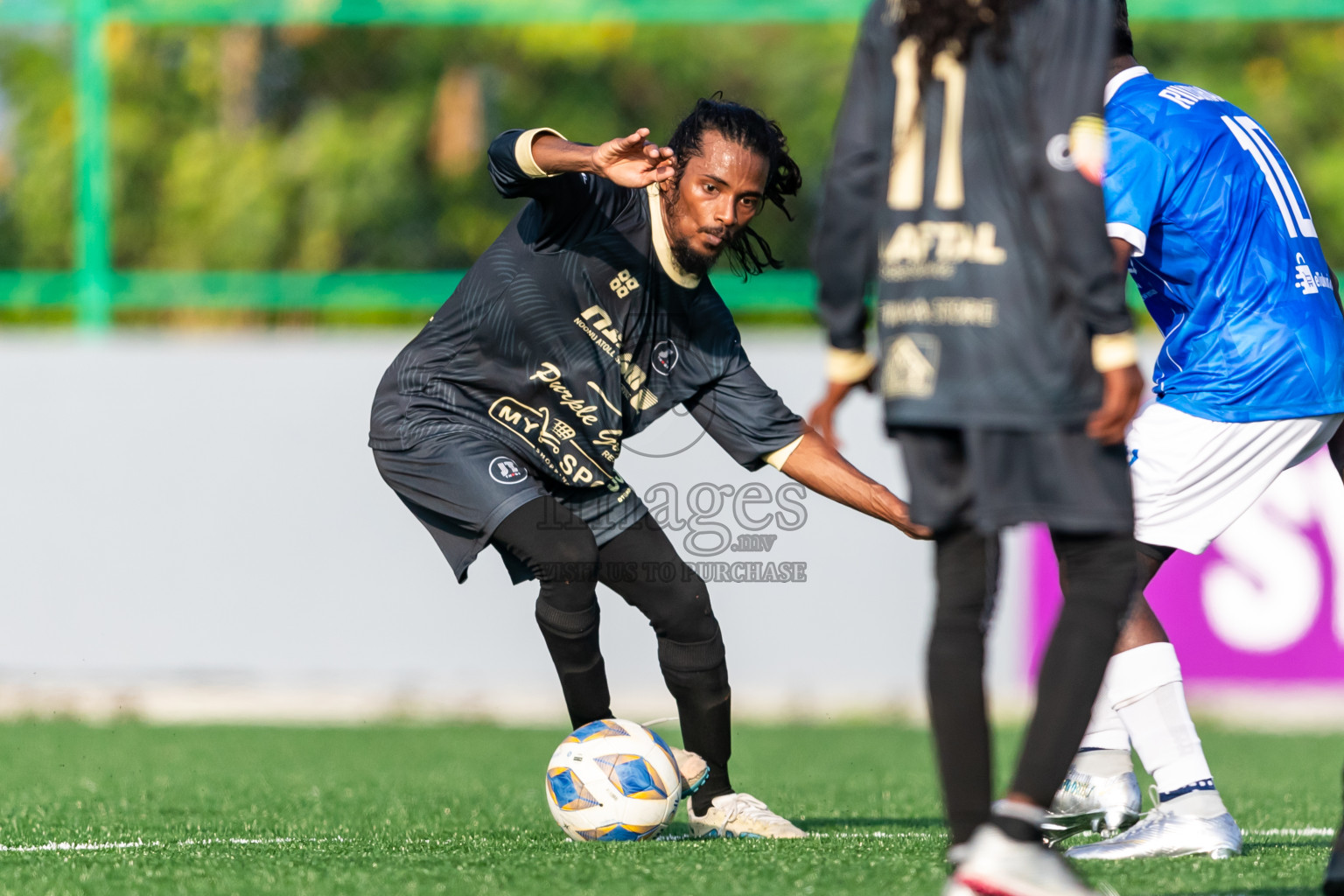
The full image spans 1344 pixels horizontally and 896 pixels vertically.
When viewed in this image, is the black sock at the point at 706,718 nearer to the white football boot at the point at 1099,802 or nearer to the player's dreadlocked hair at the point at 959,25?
the white football boot at the point at 1099,802

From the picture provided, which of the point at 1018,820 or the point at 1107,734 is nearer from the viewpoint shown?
the point at 1018,820

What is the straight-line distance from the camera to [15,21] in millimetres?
8984

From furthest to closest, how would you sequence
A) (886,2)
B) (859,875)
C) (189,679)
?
(189,679) → (859,875) → (886,2)

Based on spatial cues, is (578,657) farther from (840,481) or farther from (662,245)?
(662,245)

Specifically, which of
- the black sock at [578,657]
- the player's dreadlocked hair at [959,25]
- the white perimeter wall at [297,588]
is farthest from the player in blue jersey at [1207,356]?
the white perimeter wall at [297,588]

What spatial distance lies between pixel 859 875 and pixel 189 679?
574cm

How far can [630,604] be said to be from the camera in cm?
446

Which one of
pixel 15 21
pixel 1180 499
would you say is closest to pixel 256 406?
pixel 15 21

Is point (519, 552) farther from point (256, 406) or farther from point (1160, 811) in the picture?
point (256, 406)

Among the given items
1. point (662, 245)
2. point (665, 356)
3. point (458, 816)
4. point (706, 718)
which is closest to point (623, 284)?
point (662, 245)

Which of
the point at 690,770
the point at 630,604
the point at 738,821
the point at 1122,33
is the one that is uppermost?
the point at 1122,33

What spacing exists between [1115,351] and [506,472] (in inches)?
78.1

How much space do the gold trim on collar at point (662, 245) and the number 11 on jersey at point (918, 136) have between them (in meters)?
1.55

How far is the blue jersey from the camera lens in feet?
12.4
